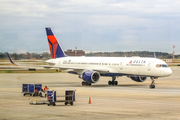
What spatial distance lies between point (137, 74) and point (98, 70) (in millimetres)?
5761

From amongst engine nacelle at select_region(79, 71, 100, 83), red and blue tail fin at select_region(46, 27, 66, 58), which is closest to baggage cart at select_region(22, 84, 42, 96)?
engine nacelle at select_region(79, 71, 100, 83)

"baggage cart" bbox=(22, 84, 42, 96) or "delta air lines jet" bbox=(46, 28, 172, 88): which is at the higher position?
"delta air lines jet" bbox=(46, 28, 172, 88)

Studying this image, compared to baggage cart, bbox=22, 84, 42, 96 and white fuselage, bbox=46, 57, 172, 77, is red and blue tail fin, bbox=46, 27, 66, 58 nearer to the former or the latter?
white fuselage, bbox=46, 57, 172, 77

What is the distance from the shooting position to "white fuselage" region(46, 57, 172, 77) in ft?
147

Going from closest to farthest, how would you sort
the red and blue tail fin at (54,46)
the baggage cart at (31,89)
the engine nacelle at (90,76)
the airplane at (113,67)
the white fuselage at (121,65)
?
the baggage cart at (31,89), the white fuselage at (121,65), the airplane at (113,67), the engine nacelle at (90,76), the red and blue tail fin at (54,46)

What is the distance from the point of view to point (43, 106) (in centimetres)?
2670

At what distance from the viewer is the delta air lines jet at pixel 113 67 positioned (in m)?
45.0

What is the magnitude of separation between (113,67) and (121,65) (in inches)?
56.5

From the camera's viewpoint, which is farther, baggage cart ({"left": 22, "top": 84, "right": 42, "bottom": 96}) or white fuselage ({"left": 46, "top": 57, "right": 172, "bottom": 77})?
white fuselage ({"left": 46, "top": 57, "right": 172, "bottom": 77})

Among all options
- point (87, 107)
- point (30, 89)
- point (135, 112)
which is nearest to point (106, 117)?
point (135, 112)

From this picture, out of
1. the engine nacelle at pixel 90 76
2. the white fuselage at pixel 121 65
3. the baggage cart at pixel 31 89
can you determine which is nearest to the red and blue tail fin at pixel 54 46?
the white fuselage at pixel 121 65

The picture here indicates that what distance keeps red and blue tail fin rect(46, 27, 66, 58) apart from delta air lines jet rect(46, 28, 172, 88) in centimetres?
88

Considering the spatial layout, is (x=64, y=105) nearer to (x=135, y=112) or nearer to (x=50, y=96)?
(x=50, y=96)

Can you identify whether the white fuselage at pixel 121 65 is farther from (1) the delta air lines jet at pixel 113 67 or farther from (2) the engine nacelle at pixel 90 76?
(2) the engine nacelle at pixel 90 76
